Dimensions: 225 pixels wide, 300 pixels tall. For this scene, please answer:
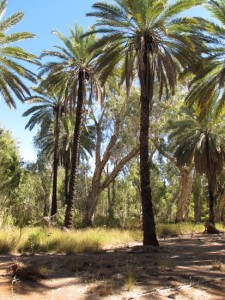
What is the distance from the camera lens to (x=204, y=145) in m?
25.7

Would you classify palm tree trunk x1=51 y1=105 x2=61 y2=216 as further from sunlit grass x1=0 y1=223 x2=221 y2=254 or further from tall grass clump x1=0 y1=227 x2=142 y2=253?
tall grass clump x1=0 y1=227 x2=142 y2=253

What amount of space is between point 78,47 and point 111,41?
5.35 m

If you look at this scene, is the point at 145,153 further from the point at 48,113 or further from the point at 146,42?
the point at 48,113

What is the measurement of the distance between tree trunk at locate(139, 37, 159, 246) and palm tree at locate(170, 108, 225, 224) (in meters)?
11.1

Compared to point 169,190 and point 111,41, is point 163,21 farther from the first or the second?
point 169,190

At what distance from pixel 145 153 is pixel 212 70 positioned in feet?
18.1

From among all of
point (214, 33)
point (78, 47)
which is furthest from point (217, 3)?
point (78, 47)

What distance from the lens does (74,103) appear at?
68.5 feet

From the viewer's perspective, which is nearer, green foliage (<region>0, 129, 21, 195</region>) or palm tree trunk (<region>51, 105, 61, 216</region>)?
palm tree trunk (<region>51, 105, 61, 216</region>)

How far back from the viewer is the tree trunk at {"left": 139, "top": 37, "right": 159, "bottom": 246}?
14188 mm

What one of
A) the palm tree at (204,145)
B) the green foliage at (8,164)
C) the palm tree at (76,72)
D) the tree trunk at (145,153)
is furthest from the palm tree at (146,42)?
the green foliage at (8,164)

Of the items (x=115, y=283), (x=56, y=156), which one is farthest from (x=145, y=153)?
(x=56, y=156)

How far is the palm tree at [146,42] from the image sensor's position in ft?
48.0

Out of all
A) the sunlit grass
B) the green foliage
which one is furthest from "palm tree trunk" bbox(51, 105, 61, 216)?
the sunlit grass
